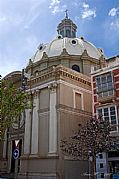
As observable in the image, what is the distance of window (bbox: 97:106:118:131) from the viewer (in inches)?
987

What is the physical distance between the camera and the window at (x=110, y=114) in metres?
25.1

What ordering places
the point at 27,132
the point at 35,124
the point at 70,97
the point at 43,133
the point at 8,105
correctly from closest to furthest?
the point at 8,105, the point at 43,133, the point at 70,97, the point at 35,124, the point at 27,132

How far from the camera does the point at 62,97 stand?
2917cm

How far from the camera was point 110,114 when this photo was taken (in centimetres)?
2572

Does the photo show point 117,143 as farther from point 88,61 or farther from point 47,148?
point 88,61

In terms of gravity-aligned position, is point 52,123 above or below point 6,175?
above

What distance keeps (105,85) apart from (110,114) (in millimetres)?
3163

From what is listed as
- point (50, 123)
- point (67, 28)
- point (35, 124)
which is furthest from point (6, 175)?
point (67, 28)

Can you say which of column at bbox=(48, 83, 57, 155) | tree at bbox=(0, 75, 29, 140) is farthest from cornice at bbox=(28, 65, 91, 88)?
tree at bbox=(0, 75, 29, 140)

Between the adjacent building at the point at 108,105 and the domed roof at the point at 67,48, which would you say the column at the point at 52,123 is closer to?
the adjacent building at the point at 108,105

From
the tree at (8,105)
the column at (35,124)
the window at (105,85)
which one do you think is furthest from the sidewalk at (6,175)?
the window at (105,85)

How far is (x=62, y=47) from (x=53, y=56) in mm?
2555

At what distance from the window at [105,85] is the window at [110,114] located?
1.48 metres

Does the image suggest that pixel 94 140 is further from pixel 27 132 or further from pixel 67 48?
pixel 67 48
